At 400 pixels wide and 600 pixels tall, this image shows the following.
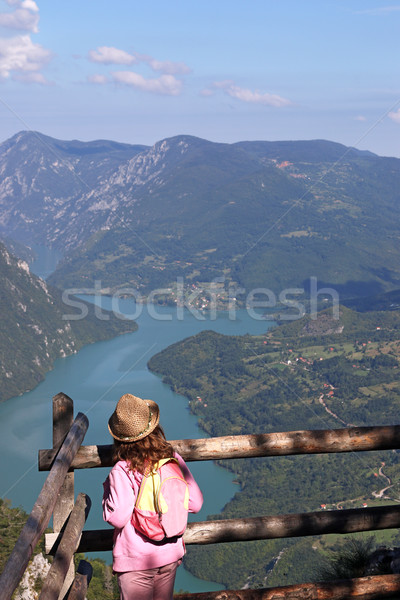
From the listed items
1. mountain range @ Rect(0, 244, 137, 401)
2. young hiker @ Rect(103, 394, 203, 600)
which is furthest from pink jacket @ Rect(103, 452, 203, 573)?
mountain range @ Rect(0, 244, 137, 401)

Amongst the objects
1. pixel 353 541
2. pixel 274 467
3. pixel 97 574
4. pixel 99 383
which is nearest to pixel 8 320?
pixel 99 383

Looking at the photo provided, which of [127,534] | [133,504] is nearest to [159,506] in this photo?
[133,504]

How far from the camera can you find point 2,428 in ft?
384

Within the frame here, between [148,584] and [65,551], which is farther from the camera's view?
[65,551]

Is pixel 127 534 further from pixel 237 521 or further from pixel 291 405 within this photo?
pixel 291 405

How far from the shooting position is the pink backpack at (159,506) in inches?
160

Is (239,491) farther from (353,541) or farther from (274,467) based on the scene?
(353,541)

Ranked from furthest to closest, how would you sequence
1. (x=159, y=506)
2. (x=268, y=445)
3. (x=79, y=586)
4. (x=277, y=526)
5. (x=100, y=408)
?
(x=100, y=408)
(x=277, y=526)
(x=268, y=445)
(x=79, y=586)
(x=159, y=506)

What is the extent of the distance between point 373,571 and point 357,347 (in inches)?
6470

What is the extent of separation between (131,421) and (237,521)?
1598mm

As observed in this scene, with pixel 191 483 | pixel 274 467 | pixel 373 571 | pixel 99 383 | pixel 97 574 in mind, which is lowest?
pixel 274 467

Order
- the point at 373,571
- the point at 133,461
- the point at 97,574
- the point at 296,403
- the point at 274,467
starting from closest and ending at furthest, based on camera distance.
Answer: the point at 133,461
the point at 373,571
the point at 97,574
the point at 274,467
the point at 296,403

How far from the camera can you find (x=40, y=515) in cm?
384

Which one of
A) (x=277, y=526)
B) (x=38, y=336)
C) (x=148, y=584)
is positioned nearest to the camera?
(x=148, y=584)
